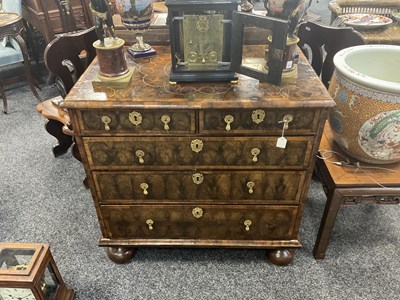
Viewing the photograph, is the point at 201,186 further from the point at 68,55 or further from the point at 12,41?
the point at 12,41

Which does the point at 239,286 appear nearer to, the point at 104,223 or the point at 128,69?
the point at 104,223

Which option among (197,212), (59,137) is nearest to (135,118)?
(197,212)

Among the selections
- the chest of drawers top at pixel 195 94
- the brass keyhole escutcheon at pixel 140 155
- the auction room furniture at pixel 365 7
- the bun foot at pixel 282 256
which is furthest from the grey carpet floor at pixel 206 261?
the auction room furniture at pixel 365 7

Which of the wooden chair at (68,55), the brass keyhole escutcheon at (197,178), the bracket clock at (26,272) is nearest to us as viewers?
the bracket clock at (26,272)

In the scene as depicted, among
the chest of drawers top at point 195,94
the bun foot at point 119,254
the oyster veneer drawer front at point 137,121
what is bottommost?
the bun foot at point 119,254

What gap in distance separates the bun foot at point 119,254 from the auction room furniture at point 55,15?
7.71ft

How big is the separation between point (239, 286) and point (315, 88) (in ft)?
3.14

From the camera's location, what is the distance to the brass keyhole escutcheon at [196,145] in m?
1.30

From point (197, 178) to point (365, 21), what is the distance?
1.96m

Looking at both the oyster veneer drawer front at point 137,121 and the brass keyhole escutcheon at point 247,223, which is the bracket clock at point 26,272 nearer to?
the oyster veneer drawer front at point 137,121

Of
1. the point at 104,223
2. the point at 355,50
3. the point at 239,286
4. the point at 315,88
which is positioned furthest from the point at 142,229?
the point at 355,50

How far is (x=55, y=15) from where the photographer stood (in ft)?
10.5

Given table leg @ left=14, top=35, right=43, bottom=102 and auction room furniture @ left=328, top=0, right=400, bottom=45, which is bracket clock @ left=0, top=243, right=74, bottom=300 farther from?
auction room furniture @ left=328, top=0, right=400, bottom=45

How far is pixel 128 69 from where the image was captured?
1.40m
